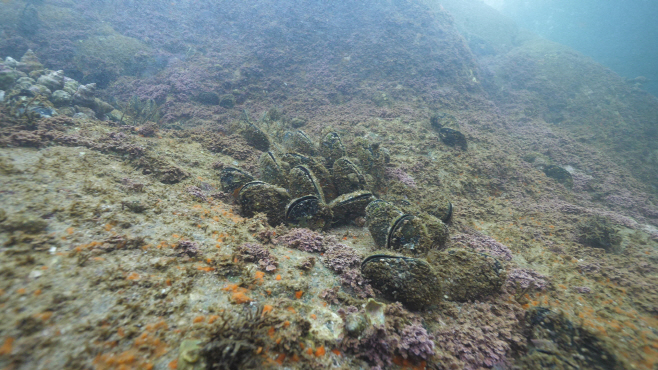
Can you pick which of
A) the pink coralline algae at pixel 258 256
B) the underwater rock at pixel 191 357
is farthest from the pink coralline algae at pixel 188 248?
the underwater rock at pixel 191 357

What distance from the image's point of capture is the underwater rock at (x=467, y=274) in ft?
14.1

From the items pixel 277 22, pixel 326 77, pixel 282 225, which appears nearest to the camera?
pixel 282 225

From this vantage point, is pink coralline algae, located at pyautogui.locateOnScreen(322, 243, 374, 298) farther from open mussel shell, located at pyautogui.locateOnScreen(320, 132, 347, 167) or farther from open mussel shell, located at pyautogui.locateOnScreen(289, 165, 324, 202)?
open mussel shell, located at pyautogui.locateOnScreen(320, 132, 347, 167)

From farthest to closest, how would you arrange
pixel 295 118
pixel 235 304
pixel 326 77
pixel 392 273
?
pixel 326 77, pixel 295 118, pixel 392 273, pixel 235 304

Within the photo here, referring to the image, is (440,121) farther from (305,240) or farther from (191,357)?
(191,357)

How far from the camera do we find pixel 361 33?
26.1 m

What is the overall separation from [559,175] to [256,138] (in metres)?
15.5

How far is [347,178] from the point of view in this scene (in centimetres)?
707

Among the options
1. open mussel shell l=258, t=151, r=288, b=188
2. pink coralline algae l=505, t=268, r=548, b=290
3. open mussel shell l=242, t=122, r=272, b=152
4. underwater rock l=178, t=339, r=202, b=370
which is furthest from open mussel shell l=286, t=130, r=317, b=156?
underwater rock l=178, t=339, r=202, b=370

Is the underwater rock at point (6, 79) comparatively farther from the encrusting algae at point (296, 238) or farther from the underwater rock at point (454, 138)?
the underwater rock at point (454, 138)

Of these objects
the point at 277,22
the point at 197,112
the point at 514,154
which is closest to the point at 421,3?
the point at 277,22

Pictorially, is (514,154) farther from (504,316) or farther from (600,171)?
(504,316)

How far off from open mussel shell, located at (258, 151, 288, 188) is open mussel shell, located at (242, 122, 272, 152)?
Answer: 356cm

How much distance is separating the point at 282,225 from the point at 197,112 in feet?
41.6
